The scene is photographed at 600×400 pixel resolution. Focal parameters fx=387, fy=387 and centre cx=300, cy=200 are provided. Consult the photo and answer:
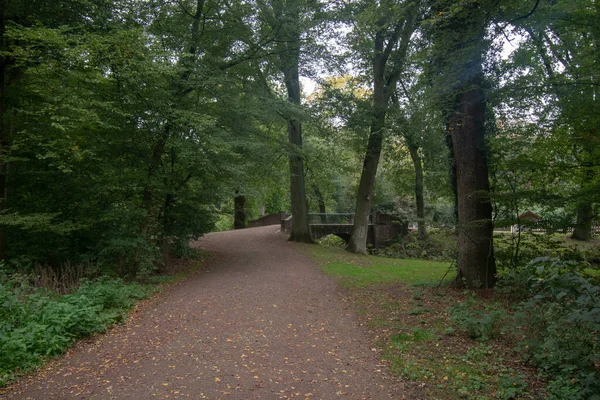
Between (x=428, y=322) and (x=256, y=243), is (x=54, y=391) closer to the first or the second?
(x=428, y=322)

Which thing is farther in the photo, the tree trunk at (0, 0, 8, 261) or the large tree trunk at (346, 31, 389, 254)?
the large tree trunk at (346, 31, 389, 254)

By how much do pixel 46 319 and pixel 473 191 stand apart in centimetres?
764

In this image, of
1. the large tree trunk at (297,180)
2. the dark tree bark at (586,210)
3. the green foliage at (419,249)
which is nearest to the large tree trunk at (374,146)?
the large tree trunk at (297,180)

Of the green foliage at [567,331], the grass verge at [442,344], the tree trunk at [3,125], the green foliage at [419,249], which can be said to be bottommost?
the green foliage at [419,249]

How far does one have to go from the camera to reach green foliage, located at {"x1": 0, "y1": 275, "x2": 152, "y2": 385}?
4656mm

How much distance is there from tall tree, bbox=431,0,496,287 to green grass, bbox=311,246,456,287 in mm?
1339

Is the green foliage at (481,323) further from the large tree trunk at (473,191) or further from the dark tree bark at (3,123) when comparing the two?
the dark tree bark at (3,123)

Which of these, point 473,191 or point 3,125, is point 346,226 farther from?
point 3,125

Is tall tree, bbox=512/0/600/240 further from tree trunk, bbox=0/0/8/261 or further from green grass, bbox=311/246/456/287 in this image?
tree trunk, bbox=0/0/8/261

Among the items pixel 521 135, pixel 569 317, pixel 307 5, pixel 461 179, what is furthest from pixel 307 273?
pixel 307 5

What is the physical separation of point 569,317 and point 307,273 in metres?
8.24

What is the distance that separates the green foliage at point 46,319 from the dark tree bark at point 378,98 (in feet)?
32.6

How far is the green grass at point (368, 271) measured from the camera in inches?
401

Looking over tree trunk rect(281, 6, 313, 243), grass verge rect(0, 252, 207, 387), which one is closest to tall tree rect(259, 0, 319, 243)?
tree trunk rect(281, 6, 313, 243)
